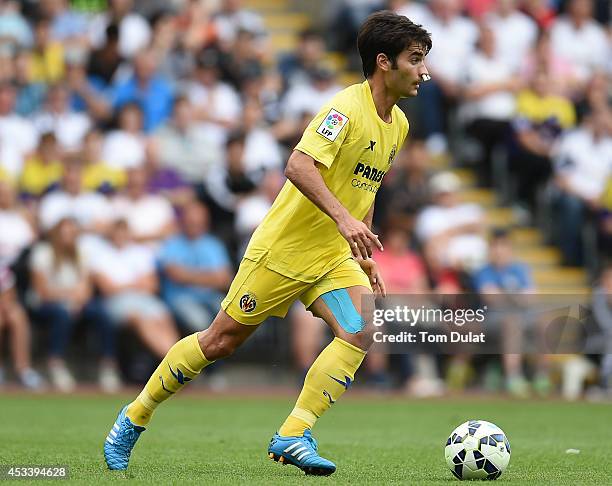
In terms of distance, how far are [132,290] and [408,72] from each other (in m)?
8.01

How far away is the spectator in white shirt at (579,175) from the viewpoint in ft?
52.7

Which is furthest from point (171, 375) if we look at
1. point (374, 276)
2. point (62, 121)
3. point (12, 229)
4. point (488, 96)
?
point (488, 96)

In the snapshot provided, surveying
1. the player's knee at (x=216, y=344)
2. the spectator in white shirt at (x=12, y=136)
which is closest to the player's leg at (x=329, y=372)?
the player's knee at (x=216, y=344)

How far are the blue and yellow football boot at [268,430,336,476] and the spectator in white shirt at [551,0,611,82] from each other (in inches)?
485

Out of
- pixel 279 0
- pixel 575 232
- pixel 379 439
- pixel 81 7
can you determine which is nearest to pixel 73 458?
pixel 379 439

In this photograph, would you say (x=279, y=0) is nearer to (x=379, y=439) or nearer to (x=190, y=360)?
(x=379, y=439)

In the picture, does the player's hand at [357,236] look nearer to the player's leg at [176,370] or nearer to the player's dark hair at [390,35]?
the player's leg at [176,370]

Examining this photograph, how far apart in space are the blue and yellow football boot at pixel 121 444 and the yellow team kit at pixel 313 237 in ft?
2.89

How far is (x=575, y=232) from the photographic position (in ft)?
53.3

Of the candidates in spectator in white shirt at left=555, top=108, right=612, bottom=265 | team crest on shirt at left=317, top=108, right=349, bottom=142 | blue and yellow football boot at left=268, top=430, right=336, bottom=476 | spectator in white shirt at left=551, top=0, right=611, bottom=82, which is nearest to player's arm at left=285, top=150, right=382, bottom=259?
team crest on shirt at left=317, top=108, right=349, bottom=142

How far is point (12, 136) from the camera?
15.5 metres

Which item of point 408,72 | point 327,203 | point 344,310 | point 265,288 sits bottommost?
point 344,310

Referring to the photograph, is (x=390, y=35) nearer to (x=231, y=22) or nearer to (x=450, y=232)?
(x=450, y=232)

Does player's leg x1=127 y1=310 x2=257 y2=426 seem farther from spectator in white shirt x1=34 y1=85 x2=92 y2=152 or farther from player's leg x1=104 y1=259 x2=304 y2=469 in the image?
spectator in white shirt x1=34 y1=85 x2=92 y2=152
